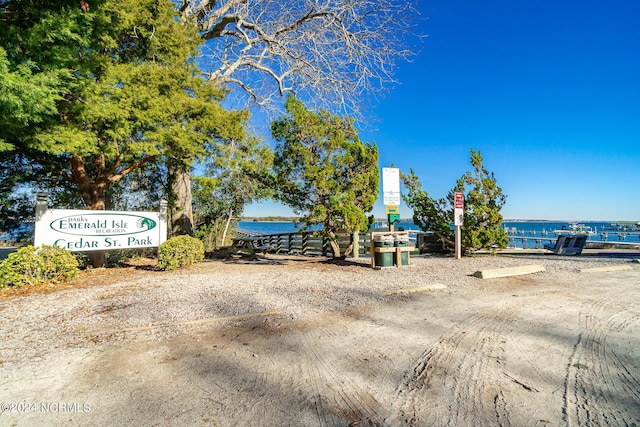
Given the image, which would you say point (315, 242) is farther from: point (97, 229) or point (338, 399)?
point (338, 399)

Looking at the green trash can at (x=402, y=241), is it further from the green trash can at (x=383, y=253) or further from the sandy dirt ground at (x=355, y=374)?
the sandy dirt ground at (x=355, y=374)

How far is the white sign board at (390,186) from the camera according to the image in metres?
8.62

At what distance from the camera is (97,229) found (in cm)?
777

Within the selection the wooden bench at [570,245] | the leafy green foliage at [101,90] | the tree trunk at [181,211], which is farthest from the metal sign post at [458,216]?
the tree trunk at [181,211]

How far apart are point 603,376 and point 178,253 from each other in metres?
8.05

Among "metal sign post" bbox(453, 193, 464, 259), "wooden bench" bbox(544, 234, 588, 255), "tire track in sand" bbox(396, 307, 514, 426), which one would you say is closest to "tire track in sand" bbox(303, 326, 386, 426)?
"tire track in sand" bbox(396, 307, 514, 426)

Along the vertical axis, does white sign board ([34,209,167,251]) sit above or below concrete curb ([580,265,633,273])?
above

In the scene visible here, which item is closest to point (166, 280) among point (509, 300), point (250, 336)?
point (250, 336)

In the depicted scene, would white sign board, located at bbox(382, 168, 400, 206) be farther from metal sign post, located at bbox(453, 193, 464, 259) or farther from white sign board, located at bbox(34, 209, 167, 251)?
white sign board, located at bbox(34, 209, 167, 251)

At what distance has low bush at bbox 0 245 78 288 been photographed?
586 centimetres

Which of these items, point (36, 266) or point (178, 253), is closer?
point (36, 266)

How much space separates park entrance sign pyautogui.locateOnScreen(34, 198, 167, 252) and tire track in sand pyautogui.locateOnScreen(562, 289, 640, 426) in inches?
346

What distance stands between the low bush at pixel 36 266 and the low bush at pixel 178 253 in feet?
5.80

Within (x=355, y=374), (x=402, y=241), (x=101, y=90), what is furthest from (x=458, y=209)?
(x=101, y=90)
